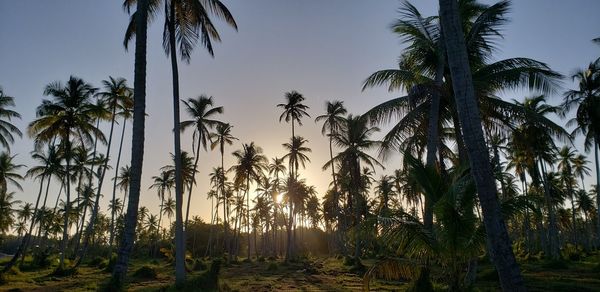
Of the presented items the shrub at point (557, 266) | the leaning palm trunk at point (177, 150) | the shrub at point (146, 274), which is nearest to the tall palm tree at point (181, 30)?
the leaning palm trunk at point (177, 150)

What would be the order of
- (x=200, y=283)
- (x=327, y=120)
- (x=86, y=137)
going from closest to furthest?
(x=200, y=283)
(x=86, y=137)
(x=327, y=120)

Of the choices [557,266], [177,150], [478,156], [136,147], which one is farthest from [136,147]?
[557,266]

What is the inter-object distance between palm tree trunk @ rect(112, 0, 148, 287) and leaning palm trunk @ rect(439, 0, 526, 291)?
372 inches

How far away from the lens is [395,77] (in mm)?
13062

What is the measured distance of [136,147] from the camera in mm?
11930

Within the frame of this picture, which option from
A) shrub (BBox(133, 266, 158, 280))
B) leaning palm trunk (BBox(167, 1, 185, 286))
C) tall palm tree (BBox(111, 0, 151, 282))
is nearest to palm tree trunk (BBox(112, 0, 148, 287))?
tall palm tree (BBox(111, 0, 151, 282))

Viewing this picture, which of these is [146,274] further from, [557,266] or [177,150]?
[557,266]

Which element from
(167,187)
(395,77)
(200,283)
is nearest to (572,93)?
(395,77)

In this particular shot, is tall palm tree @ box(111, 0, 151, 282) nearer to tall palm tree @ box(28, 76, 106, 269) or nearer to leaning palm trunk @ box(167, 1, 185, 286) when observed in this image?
leaning palm trunk @ box(167, 1, 185, 286)

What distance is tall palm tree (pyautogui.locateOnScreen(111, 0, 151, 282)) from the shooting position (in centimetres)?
1096

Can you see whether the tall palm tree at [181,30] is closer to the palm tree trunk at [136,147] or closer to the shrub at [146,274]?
the palm tree trunk at [136,147]

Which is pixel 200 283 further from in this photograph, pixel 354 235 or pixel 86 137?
pixel 86 137

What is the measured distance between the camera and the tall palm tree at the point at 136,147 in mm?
10961

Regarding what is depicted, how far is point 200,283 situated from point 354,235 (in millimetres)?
10217
